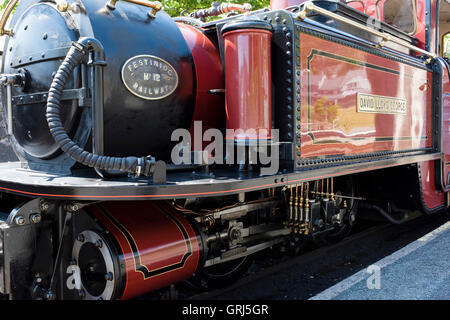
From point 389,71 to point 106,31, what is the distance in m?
2.67

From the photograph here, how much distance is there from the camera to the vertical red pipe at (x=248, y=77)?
8.20ft

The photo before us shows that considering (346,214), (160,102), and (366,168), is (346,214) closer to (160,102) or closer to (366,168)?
(366,168)

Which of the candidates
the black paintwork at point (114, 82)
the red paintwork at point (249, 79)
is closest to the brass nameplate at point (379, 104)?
the red paintwork at point (249, 79)

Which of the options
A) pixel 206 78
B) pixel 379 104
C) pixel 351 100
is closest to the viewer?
pixel 206 78

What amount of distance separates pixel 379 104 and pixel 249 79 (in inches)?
67.3

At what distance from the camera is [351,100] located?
329cm

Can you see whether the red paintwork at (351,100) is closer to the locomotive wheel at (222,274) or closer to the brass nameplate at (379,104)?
the brass nameplate at (379,104)

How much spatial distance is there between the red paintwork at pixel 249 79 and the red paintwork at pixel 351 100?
0.32m

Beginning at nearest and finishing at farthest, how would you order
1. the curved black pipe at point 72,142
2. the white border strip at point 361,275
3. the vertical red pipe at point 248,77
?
1. the curved black pipe at point 72,142
2. the vertical red pipe at point 248,77
3. the white border strip at point 361,275

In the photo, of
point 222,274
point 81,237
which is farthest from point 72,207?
point 222,274

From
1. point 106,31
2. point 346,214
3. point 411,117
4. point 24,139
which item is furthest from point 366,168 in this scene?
point 24,139

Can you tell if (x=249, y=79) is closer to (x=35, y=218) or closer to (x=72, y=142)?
(x=72, y=142)

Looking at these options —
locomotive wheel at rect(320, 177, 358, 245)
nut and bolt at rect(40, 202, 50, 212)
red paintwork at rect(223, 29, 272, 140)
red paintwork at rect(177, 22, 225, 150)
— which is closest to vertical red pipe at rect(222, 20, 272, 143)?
red paintwork at rect(223, 29, 272, 140)

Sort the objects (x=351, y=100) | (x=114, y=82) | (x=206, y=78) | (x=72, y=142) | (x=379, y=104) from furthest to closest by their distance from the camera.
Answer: (x=379, y=104) < (x=351, y=100) < (x=206, y=78) < (x=114, y=82) < (x=72, y=142)
